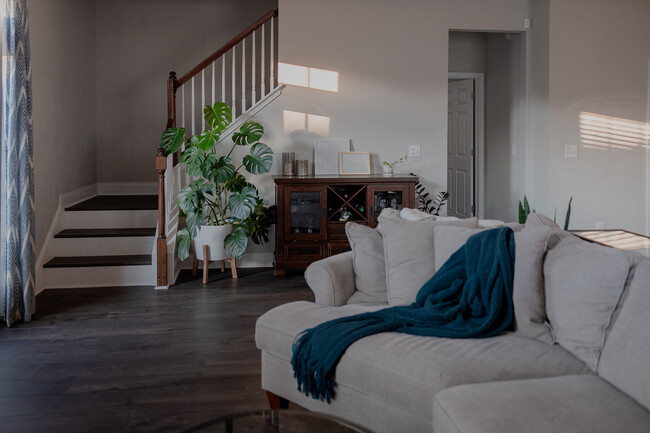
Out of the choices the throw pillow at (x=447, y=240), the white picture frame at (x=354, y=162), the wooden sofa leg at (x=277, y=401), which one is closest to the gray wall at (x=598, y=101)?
the white picture frame at (x=354, y=162)

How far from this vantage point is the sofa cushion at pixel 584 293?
2451 millimetres

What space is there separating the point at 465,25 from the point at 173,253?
373cm

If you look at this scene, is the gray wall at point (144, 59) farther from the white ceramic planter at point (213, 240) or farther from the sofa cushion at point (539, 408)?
the sofa cushion at point (539, 408)

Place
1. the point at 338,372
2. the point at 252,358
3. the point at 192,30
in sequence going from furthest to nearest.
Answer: the point at 192,30
the point at 252,358
the point at 338,372

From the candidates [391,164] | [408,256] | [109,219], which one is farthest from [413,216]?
[109,219]

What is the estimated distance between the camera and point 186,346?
411 cm

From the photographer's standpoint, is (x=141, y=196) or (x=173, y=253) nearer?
(x=173, y=253)

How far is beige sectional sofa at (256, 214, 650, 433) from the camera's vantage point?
6.84 ft

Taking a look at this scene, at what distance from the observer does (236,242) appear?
5910mm

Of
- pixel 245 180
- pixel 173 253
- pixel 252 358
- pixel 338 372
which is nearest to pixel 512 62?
pixel 245 180

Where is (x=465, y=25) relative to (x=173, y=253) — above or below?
above

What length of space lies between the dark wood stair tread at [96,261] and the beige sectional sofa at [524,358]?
314 cm

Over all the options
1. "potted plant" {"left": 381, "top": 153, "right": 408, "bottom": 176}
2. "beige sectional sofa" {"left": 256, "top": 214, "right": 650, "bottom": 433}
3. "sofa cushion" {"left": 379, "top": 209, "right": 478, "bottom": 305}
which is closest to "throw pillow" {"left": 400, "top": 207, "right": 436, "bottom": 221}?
"sofa cushion" {"left": 379, "top": 209, "right": 478, "bottom": 305}

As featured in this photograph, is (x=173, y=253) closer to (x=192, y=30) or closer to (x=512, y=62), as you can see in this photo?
(x=192, y=30)
